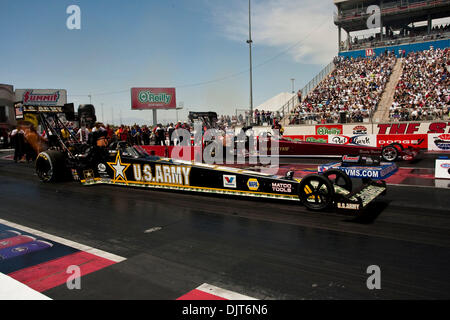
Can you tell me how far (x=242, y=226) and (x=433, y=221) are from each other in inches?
127

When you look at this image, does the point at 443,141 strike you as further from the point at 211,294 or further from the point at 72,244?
the point at 72,244

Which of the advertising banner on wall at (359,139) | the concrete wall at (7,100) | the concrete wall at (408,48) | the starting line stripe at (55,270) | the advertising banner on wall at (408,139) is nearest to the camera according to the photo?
the starting line stripe at (55,270)

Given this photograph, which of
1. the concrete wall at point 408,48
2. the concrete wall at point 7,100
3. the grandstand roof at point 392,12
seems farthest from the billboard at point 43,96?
the grandstand roof at point 392,12

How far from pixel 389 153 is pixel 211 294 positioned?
12.0 m

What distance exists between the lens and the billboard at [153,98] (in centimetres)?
4238

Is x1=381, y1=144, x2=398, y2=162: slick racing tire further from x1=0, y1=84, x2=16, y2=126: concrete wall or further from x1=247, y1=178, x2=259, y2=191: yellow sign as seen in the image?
x1=0, y1=84, x2=16, y2=126: concrete wall

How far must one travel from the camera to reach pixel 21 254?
4.62m

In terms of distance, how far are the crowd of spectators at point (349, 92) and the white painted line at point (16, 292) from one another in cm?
2229

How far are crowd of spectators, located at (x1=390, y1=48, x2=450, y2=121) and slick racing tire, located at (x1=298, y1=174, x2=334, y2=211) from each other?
1802 centimetres

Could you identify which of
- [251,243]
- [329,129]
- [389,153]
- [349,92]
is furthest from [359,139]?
[251,243]

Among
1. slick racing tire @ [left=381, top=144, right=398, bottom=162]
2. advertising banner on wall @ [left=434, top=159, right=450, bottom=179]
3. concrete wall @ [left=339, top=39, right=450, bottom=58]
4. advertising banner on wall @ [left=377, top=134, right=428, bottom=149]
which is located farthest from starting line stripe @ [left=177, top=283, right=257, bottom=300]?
concrete wall @ [left=339, top=39, right=450, bottom=58]

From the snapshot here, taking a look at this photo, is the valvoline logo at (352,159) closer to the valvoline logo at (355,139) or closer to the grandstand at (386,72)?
the valvoline logo at (355,139)
